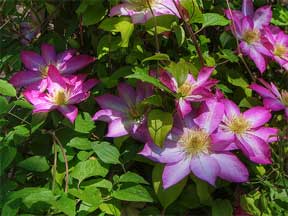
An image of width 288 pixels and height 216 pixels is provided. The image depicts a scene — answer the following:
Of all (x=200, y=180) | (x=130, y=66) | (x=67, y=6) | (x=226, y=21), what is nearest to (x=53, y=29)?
(x=67, y=6)

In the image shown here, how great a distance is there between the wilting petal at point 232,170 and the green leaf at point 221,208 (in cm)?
11

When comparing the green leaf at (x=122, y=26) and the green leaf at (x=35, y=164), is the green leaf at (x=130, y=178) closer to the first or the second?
the green leaf at (x=35, y=164)

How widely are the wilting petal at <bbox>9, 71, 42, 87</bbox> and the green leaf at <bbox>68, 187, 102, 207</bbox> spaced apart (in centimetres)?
28

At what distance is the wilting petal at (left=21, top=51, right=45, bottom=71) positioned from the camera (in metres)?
1.16

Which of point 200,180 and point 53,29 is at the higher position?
point 53,29

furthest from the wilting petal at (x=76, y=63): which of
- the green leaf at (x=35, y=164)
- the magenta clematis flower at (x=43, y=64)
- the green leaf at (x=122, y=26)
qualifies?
the green leaf at (x=35, y=164)

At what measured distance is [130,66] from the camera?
112 centimetres

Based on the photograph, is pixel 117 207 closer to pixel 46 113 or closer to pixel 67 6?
pixel 46 113

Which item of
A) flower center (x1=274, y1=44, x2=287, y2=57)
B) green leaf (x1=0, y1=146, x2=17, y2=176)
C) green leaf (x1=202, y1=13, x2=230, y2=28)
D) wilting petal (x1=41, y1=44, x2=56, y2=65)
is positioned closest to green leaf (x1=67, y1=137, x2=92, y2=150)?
green leaf (x1=0, y1=146, x2=17, y2=176)

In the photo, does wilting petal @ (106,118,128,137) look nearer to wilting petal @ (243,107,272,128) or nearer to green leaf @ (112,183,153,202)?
green leaf @ (112,183,153,202)

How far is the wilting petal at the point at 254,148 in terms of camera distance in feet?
3.28

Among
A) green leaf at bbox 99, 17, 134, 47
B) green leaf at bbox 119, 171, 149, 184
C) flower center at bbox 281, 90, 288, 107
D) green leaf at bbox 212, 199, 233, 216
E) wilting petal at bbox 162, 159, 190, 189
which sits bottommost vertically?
green leaf at bbox 212, 199, 233, 216

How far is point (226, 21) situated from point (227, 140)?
290mm

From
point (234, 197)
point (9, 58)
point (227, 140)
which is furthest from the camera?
point (9, 58)
